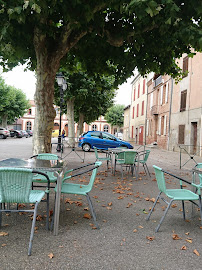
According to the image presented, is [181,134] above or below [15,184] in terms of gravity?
above

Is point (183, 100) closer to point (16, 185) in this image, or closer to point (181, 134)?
point (181, 134)

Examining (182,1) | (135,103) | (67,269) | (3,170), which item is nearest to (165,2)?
(182,1)

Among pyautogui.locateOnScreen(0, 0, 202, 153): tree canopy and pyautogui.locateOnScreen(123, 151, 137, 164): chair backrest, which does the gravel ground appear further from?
pyautogui.locateOnScreen(0, 0, 202, 153): tree canopy

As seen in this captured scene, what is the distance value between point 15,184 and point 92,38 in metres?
5.66

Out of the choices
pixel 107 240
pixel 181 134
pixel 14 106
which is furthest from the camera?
pixel 14 106

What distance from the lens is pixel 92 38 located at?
7504 mm

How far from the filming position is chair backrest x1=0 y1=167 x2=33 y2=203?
3012mm

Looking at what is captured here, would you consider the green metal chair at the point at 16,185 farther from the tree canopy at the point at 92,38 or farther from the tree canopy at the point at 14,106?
the tree canopy at the point at 14,106

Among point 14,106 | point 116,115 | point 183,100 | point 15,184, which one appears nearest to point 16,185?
point 15,184

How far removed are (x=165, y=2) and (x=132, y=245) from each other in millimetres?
4322

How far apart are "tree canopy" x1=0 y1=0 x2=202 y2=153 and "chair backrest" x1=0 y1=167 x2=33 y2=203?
3.45m

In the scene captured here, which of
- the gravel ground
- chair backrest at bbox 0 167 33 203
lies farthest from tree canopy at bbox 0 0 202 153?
the gravel ground

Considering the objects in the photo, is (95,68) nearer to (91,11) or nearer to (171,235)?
(91,11)

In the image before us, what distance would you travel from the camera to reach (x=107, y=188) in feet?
21.1
